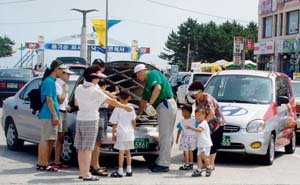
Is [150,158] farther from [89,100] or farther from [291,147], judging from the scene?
[291,147]

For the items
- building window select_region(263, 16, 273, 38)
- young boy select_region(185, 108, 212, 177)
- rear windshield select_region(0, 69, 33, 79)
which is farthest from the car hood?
building window select_region(263, 16, 273, 38)

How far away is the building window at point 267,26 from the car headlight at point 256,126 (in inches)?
1815

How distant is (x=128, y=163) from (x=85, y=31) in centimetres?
3765

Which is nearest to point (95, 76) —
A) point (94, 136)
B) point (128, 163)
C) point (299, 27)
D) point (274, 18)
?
point (94, 136)

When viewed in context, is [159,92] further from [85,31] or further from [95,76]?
[85,31]

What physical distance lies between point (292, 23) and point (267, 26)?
5668 mm

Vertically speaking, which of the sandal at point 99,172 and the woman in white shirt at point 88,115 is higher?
the woman in white shirt at point 88,115

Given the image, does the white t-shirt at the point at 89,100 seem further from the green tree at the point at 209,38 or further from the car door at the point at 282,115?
the green tree at the point at 209,38

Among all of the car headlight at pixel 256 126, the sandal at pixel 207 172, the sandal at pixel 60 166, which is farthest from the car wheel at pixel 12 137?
the car headlight at pixel 256 126

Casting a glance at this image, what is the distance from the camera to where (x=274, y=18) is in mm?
55469

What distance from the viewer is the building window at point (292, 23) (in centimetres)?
5101

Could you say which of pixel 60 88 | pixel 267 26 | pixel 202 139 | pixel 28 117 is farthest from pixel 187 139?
pixel 267 26

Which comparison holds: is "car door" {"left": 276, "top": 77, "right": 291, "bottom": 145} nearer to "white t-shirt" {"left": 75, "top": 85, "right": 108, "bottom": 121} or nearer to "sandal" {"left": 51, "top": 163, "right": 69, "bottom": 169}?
"sandal" {"left": 51, "top": 163, "right": 69, "bottom": 169}

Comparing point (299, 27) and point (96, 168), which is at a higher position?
point (299, 27)
